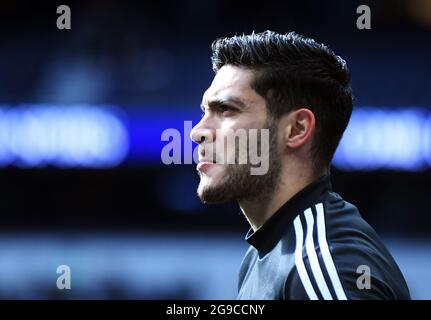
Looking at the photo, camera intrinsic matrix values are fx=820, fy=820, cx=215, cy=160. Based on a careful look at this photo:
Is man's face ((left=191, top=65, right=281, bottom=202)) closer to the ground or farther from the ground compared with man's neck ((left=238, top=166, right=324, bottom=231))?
farther from the ground

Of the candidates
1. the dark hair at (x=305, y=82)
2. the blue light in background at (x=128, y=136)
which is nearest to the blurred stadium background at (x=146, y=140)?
the blue light in background at (x=128, y=136)

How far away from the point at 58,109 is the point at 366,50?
3.58 meters

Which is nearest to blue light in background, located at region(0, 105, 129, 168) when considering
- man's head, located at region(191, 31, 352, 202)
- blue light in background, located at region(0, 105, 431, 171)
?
blue light in background, located at region(0, 105, 431, 171)

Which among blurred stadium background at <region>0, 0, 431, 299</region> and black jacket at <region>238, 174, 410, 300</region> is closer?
black jacket at <region>238, 174, 410, 300</region>

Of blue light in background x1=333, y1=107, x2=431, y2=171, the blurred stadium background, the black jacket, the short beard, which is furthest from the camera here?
blue light in background x1=333, y1=107, x2=431, y2=171

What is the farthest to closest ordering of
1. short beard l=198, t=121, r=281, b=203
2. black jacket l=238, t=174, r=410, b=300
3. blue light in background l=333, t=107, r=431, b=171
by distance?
blue light in background l=333, t=107, r=431, b=171 < short beard l=198, t=121, r=281, b=203 < black jacket l=238, t=174, r=410, b=300

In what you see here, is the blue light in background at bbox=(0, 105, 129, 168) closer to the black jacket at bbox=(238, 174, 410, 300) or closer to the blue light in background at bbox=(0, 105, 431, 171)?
the blue light in background at bbox=(0, 105, 431, 171)

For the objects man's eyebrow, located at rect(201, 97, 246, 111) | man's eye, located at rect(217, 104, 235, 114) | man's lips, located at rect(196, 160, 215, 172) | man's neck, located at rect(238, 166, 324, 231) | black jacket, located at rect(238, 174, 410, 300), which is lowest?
black jacket, located at rect(238, 174, 410, 300)

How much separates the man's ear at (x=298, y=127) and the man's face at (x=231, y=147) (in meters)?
0.05

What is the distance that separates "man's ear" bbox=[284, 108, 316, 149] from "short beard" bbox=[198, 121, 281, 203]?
0.08 meters

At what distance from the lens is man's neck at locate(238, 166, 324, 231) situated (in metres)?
2.67

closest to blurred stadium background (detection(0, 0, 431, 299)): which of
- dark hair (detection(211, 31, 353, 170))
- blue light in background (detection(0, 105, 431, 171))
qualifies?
blue light in background (detection(0, 105, 431, 171))

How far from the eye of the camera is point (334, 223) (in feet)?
7.95

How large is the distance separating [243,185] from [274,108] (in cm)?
29
